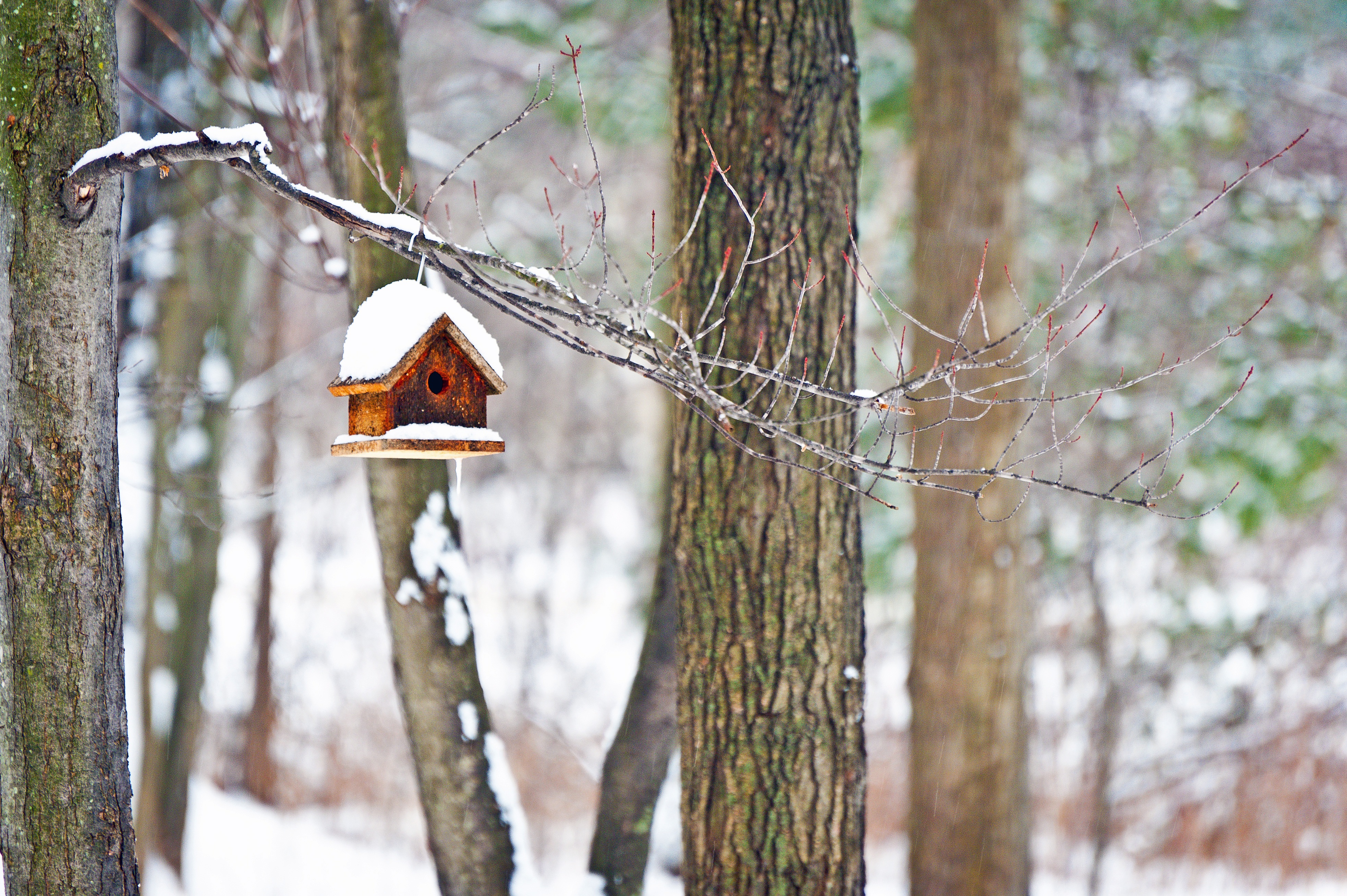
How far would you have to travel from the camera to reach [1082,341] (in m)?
8.00

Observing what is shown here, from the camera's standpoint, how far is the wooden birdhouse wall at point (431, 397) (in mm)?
2762

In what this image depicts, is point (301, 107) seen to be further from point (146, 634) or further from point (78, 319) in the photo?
point (146, 634)

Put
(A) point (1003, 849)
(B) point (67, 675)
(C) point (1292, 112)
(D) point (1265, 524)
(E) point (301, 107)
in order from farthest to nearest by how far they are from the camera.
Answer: (D) point (1265, 524)
(C) point (1292, 112)
(A) point (1003, 849)
(E) point (301, 107)
(B) point (67, 675)

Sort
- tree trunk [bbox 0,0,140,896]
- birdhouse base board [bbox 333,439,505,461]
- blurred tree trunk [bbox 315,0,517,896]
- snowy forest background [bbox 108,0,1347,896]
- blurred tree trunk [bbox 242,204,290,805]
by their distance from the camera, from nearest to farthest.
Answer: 1. tree trunk [bbox 0,0,140,896]
2. birdhouse base board [bbox 333,439,505,461]
3. blurred tree trunk [bbox 315,0,517,896]
4. snowy forest background [bbox 108,0,1347,896]
5. blurred tree trunk [bbox 242,204,290,805]

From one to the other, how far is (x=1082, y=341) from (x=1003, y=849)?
13.8 ft

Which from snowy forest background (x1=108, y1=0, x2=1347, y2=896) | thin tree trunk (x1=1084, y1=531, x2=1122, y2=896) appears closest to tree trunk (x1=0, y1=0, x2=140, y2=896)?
snowy forest background (x1=108, y1=0, x2=1347, y2=896)

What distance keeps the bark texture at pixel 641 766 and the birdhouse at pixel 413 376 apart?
166 centimetres

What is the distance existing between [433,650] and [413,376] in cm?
150

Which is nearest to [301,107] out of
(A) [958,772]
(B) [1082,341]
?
(A) [958,772]

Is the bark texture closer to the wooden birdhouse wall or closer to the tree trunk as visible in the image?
the wooden birdhouse wall

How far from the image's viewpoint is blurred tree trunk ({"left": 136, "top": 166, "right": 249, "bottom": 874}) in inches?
267

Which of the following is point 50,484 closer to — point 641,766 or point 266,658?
point 641,766

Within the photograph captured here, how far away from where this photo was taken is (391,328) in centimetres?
271

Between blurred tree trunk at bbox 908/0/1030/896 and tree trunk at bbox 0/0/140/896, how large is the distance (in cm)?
401
